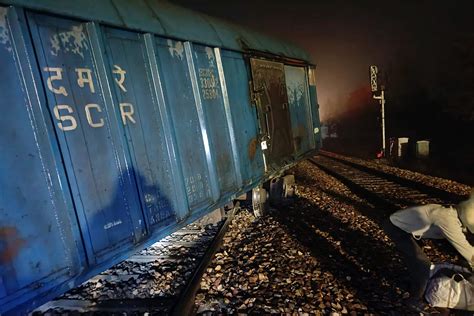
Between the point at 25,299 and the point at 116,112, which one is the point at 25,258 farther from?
the point at 116,112

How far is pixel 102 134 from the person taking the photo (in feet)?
10.2

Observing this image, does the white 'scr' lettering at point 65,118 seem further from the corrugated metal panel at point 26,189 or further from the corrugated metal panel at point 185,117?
the corrugated metal panel at point 185,117

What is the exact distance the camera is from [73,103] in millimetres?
2883

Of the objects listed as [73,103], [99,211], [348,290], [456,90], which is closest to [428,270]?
[348,290]

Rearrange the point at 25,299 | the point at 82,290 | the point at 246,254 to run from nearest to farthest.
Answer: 1. the point at 25,299
2. the point at 82,290
3. the point at 246,254

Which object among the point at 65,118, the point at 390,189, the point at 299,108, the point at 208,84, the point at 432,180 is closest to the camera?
the point at 65,118

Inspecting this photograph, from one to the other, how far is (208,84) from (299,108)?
4418 millimetres

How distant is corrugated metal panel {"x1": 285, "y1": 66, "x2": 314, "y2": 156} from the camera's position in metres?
7.99

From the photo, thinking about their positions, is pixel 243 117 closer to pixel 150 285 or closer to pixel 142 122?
pixel 142 122

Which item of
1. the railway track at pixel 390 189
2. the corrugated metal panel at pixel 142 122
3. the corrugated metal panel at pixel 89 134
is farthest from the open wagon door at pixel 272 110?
the corrugated metal panel at pixel 89 134

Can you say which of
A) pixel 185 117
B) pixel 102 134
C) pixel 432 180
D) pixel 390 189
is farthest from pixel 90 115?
pixel 432 180

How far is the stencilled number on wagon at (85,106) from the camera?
2.74m

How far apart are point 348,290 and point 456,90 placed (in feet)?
78.4

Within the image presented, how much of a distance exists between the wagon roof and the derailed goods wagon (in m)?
0.02
